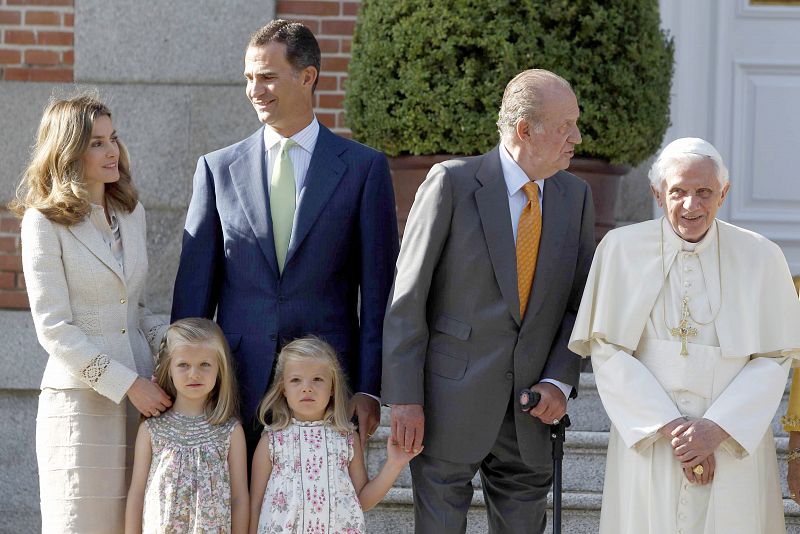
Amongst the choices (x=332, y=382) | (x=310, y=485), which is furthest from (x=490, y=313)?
(x=310, y=485)

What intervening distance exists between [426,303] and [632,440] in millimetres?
746

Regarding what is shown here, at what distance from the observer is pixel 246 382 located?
3.85 metres

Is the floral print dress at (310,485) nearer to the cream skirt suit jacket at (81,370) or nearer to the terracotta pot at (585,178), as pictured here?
the cream skirt suit jacket at (81,370)

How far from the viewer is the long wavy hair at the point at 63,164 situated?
3738mm

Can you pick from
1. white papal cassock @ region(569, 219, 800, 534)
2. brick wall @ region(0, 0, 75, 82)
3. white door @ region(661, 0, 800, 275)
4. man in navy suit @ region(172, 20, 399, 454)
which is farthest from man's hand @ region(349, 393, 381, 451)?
white door @ region(661, 0, 800, 275)

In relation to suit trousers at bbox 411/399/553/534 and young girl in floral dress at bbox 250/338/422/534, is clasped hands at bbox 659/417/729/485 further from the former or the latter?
young girl in floral dress at bbox 250/338/422/534

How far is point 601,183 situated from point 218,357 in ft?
7.35

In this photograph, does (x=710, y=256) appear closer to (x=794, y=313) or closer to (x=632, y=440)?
(x=794, y=313)

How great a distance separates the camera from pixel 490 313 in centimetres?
367

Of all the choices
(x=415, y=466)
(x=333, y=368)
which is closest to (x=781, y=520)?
(x=415, y=466)

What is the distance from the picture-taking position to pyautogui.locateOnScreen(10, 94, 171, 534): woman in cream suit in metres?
3.70

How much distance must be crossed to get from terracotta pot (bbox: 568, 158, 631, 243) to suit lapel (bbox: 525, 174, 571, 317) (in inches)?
59.7

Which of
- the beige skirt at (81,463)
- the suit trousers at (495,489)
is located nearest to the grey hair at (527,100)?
the suit trousers at (495,489)

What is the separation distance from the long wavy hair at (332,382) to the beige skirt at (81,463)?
47 centimetres
